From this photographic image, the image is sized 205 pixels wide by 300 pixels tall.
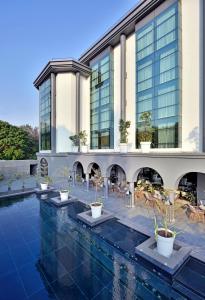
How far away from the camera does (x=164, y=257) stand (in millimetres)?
5430

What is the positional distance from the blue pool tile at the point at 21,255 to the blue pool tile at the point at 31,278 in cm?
26

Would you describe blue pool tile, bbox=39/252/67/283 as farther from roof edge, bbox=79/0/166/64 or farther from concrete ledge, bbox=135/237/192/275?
roof edge, bbox=79/0/166/64

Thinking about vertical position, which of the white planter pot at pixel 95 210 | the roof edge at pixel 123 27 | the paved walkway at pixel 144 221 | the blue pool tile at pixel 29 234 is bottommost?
the blue pool tile at pixel 29 234

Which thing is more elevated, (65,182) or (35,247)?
(65,182)

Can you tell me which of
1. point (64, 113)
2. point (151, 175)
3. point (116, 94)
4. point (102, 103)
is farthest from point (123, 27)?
point (151, 175)

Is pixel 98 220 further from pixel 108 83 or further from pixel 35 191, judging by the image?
pixel 108 83

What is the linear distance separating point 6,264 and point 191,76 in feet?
43.8

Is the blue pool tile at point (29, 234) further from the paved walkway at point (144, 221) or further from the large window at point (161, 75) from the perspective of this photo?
the large window at point (161, 75)

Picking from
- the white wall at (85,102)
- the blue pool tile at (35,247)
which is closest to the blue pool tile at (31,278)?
the blue pool tile at (35,247)

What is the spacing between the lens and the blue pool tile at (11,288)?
4434 mm

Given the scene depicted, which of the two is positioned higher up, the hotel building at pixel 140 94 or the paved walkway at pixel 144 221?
the hotel building at pixel 140 94

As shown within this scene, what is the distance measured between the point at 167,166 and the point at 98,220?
4538 millimetres

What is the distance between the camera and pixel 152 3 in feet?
41.7

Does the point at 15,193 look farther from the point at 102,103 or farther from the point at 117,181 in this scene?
the point at 102,103
